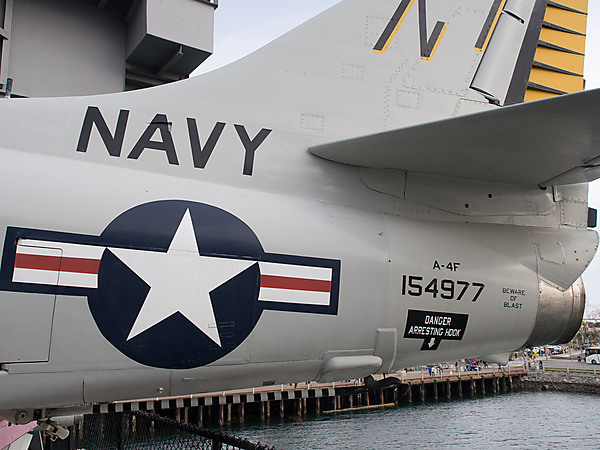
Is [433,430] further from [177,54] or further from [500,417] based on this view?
[177,54]

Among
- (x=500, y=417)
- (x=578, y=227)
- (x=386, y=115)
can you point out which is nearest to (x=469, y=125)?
(x=386, y=115)

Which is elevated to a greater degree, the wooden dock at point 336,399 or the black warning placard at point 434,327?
the black warning placard at point 434,327

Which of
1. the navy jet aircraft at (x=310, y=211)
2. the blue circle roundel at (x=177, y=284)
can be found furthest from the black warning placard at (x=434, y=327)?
the blue circle roundel at (x=177, y=284)

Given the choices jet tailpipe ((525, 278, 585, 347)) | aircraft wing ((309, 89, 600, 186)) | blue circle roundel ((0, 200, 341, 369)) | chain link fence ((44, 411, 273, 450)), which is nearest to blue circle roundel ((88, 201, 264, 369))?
blue circle roundel ((0, 200, 341, 369))

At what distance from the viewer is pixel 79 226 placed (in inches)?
115

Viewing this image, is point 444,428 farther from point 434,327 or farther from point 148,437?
point 434,327

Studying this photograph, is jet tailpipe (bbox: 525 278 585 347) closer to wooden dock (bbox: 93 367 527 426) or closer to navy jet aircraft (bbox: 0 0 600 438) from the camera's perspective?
navy jet aircraft (bbox: 0 0 600 438)

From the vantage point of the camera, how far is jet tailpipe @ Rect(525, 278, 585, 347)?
431cm

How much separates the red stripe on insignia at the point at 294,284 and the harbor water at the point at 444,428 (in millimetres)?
20740

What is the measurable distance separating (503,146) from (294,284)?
6.30 ft

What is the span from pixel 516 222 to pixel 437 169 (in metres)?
1.03

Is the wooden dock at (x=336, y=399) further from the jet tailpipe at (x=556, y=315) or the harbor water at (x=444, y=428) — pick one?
the jet tailpipe at (x=556, y=315)

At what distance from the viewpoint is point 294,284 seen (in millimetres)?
3379

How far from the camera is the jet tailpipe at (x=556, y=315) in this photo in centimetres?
431
